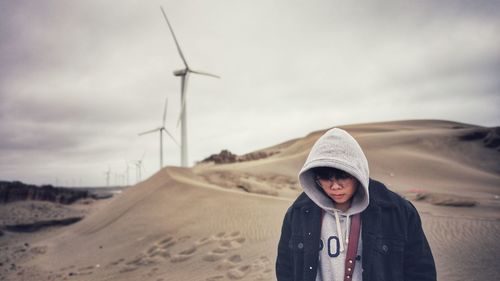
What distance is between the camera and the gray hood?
243cm

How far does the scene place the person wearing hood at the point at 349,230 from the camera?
2328 mm

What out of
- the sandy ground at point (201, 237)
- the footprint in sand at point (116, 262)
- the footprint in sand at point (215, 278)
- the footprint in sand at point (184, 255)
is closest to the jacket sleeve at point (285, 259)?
the sandy ground at point (201, 237)

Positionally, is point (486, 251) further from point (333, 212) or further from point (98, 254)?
point (98, 254)

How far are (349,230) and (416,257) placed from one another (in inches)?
17.2

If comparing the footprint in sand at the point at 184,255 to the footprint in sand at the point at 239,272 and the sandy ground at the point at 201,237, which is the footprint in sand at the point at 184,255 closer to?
the sandy ground at the point at 201,237

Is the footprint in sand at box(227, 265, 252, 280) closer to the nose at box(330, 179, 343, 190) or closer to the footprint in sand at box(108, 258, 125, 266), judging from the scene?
the footprint in sand at box(108, 258, 125, 266)

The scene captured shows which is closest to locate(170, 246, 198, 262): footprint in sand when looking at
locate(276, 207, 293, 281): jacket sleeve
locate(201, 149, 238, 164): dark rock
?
locate(276, 207, 293, 281): jacket sleeve

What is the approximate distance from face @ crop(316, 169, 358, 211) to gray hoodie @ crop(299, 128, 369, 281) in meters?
0.06

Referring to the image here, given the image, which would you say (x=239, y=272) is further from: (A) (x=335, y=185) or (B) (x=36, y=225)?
(B) (x=36, y=225)

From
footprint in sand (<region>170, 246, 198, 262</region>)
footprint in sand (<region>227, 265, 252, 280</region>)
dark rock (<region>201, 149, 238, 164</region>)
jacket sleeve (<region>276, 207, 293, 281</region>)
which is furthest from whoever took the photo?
dark rock (<region>201, 149, 238, 164</region>)

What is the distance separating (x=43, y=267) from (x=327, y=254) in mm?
9779

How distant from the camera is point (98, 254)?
31.6ft

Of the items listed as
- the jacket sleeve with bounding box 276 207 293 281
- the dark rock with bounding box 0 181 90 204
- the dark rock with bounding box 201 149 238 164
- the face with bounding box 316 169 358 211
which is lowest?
the dark rock with bounding box 0 181 90 204

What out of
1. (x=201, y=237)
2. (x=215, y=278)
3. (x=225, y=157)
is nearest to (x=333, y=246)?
(x=215, y=278)
